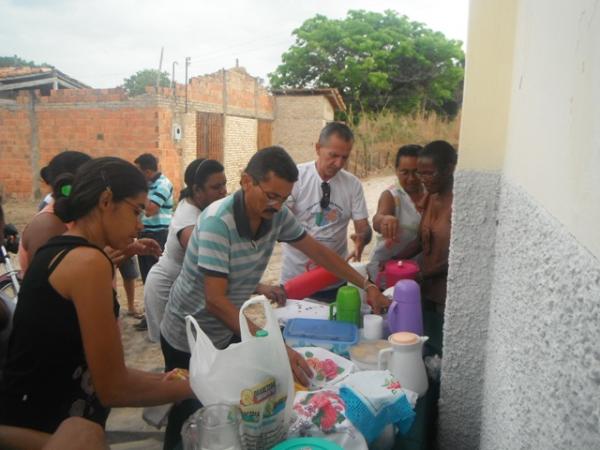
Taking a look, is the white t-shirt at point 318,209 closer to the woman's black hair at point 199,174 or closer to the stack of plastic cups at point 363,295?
the woman's black hair at point 199,174

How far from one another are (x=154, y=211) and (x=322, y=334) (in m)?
3.24

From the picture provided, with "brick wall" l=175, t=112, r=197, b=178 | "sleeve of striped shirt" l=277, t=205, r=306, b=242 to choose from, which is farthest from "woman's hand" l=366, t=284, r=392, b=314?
"brick wall" l=175, t=112, r=197, b=178

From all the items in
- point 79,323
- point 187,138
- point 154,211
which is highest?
point 187,138

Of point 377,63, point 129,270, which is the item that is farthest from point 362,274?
point 377,63

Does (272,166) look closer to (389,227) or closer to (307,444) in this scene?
(307,444)

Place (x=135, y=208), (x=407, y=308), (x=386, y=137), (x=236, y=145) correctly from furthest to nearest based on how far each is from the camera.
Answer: (x=386, y=137) < (x=236, y=145) < (x=407, y=308) < (x=135, y=208)

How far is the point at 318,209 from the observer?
10.00ft

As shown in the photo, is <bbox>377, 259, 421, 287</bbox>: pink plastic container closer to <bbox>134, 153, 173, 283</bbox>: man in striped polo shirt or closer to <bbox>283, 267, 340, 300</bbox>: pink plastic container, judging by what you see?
<bbox>283, 267, 340, 300</bbox>: pink plastic container

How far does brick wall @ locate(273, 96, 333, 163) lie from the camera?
17.5m

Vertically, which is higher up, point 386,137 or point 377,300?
point 386,137

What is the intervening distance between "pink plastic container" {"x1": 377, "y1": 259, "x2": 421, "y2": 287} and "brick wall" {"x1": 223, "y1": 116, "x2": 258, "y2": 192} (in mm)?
11339

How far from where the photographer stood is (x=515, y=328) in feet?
3.22

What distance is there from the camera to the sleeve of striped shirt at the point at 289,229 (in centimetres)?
214

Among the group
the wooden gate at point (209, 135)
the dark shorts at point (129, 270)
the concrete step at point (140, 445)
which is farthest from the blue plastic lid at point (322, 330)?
the wooden gate at point (209, 135)
